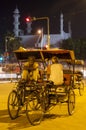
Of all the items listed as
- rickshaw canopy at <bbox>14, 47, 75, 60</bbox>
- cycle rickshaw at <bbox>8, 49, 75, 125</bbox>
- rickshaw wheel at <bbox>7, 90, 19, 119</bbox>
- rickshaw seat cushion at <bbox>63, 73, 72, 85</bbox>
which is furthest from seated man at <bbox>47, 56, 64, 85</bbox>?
rickshaw wheel at <bbox>7, 90, 19, 119</bbox>

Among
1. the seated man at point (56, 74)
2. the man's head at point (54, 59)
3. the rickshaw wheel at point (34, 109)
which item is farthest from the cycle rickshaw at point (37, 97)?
the man's head at point (54, 59)

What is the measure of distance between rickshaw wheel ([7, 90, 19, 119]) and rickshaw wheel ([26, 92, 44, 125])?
1.61 feet

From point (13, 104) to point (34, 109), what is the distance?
63 cm

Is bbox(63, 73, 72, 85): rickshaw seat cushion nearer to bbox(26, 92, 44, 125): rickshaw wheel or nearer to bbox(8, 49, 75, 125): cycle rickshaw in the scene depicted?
bbox(8, 49, 75, 125): cycle rickshaw

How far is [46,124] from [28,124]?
1.62 feet

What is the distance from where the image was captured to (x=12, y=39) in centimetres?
10031

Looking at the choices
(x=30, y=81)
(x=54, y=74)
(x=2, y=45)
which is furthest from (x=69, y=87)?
(x=2, y=45)

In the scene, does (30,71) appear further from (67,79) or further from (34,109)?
(67,79)

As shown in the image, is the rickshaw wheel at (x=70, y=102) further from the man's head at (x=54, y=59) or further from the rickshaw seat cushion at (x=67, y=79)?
the man's head at (x=54, y=59)

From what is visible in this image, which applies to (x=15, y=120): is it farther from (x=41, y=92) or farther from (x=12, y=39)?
(x=12, y=39)

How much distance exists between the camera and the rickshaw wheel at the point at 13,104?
12.7 meters

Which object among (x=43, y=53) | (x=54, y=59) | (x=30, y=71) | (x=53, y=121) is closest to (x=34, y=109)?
(x=53, y=121)

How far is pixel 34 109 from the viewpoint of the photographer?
12.7 m

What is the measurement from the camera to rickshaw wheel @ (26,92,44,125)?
11981 mm
